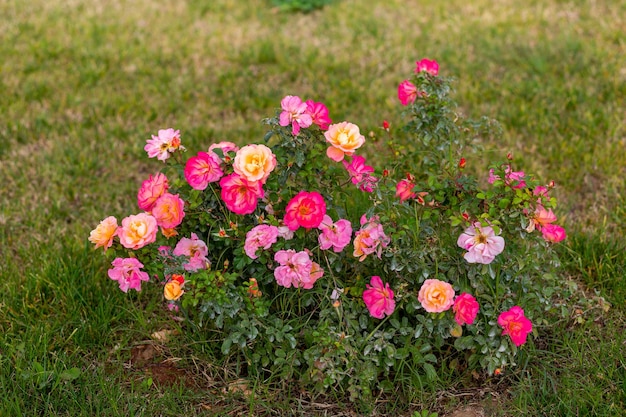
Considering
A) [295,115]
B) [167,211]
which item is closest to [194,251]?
[167,211]

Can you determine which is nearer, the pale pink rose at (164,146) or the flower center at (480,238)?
the flower center at (480,238)

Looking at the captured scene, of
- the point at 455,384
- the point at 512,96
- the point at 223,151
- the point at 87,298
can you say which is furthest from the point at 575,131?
the point at 87,298

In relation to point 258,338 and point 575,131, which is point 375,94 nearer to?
point 575,131

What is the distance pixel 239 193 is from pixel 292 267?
295 millimetres

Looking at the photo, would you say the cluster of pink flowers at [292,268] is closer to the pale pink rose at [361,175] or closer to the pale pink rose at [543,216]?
the pale pink rose at [361,175]

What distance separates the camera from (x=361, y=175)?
248 centimetres

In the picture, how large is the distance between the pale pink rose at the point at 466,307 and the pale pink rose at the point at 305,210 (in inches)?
19.8

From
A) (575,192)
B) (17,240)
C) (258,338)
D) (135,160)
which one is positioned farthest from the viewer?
(135,160)

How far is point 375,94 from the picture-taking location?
15.4 feet

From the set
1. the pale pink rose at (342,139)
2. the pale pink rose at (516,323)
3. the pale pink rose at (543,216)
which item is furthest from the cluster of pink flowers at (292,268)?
the pale pink rose at (543,216)

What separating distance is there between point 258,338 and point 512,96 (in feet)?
8.94

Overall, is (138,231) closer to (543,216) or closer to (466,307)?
(466,307)

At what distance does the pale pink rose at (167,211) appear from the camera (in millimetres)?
2361

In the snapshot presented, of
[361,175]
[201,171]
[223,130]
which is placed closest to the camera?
[201,171]
